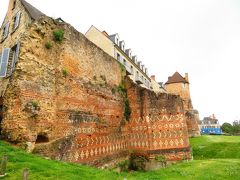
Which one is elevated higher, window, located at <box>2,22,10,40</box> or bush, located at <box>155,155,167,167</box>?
window, located at <box>2,22,10,40</box>

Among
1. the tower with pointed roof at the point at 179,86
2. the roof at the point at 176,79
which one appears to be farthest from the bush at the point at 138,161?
the roof at the point at 176,79

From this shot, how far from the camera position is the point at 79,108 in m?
11.7

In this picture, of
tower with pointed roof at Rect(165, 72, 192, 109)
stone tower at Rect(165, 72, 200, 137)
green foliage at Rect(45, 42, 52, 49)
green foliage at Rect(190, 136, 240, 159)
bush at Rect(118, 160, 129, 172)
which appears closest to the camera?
green foliage at Rect(45, 42, 52, 49)

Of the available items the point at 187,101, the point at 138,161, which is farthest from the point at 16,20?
the point at 187,101

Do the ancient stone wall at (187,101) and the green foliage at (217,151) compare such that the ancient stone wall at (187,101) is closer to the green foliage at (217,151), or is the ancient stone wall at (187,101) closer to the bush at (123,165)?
the green foliage at (217,151)

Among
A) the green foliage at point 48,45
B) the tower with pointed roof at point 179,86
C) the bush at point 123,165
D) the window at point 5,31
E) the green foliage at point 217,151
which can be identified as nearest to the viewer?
the green foliage at point 48,45

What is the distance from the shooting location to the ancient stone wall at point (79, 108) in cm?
862

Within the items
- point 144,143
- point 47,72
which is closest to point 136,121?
point 144,143

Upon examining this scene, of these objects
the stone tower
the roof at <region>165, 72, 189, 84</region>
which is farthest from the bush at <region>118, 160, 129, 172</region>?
the roof at <region>165, 72, 189, 84</region>

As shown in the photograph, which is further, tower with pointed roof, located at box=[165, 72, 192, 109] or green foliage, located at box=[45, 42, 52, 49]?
tower with pointed roof, located at box=[165, 72, 192, 109]

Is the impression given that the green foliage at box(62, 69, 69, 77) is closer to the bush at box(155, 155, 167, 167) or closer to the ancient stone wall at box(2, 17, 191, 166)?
the ancient stone wall at box(2, 17, 191, 166)

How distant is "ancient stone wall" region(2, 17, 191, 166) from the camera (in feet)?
28.3

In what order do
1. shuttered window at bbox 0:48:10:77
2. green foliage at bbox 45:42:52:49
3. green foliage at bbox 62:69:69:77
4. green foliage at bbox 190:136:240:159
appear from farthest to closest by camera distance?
green foliage at bbox 190:136:240:159
green foliage at bbox 62:69:69:77
green foliage at bbox 45:42:52:49
shuttered window at bbox 0:48:10:77

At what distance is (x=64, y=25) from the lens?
37.4ft
